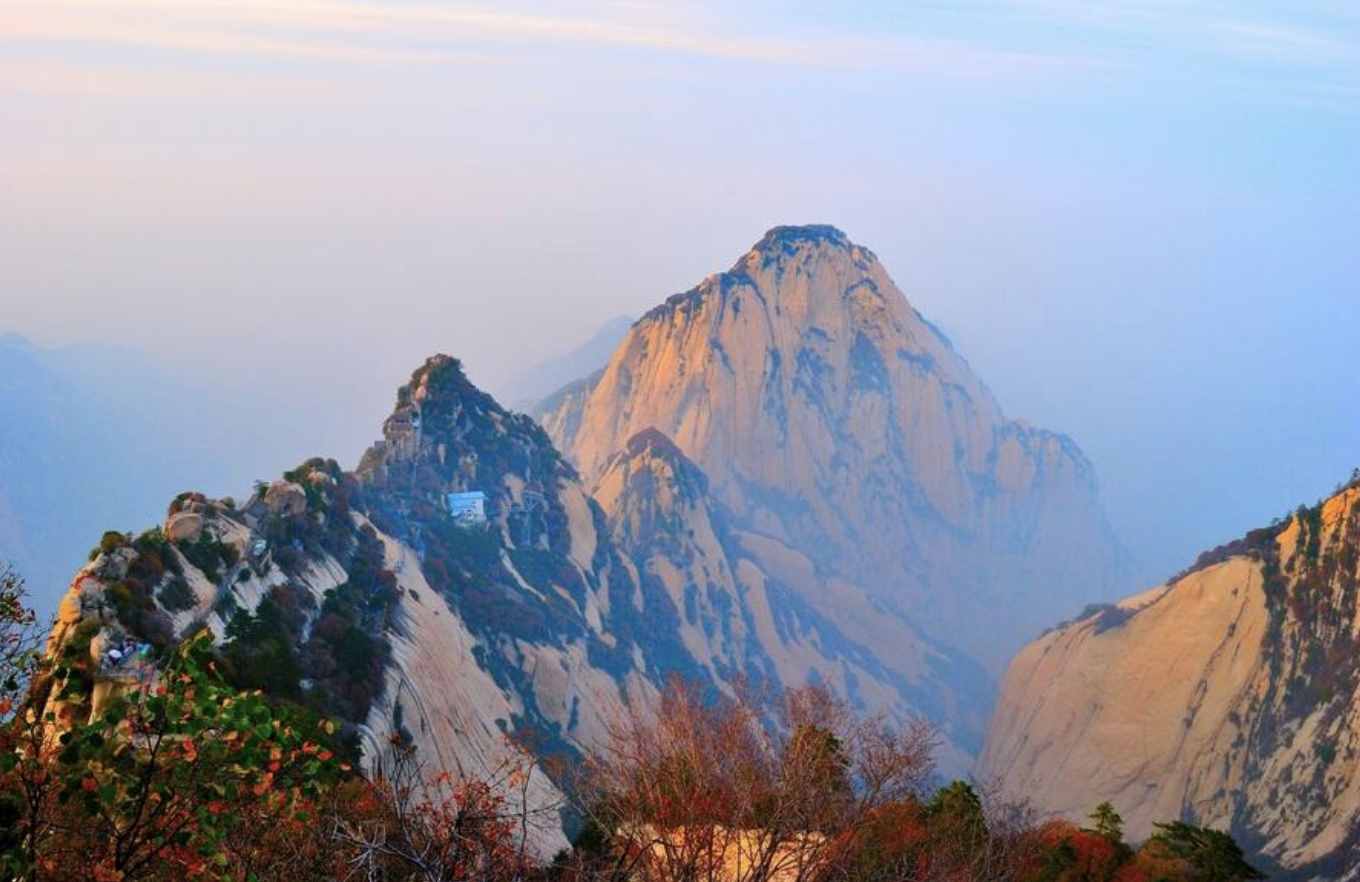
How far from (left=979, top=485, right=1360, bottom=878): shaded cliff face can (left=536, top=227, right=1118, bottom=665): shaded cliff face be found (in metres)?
46.3

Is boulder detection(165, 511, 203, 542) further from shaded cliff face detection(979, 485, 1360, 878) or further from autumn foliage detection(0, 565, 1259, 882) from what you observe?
shaded cliff face detection(979, 485, 1360, 878)

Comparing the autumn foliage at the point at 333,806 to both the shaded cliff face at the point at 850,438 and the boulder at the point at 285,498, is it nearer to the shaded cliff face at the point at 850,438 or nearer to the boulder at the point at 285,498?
the boulder at the point at 285,498

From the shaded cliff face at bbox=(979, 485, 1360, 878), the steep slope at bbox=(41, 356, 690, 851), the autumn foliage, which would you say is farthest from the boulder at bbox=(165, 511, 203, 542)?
the shaded cliff face at bbox=(979, 485, 1360, 878)

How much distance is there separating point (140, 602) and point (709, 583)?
65.2 meters

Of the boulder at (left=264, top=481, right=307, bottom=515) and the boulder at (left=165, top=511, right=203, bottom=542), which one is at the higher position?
the boulder at (left=264, top=481, right=307, bottom=515)

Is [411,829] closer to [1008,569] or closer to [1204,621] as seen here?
[1204,621]

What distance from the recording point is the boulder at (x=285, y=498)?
47.7m

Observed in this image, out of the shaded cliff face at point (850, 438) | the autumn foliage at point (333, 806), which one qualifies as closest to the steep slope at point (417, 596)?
the autumn foliage at point (333, 806)

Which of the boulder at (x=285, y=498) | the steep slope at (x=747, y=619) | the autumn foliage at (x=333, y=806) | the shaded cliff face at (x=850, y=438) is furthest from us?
the shaded cliff face at (x=850, y=438)

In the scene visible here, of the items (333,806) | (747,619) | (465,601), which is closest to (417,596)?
(465,601)

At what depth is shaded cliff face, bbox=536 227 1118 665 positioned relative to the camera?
130750 mm

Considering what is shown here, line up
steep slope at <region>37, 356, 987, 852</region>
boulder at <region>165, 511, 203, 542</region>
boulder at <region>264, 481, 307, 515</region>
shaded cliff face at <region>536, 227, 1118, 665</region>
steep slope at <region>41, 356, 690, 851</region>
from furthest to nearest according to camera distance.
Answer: shaded cliff face at <region>536, 227, 1118, 665</region> < boulder at <region>264, 481, 307, 515</region> < boulder at <region>165, 511, 203, 542</region> < steep slope at <region>37, 356, 987, 852</region> < steep slope at <region>41, 356, 690, 851</region>

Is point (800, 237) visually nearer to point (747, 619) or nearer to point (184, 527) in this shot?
point (747, 619)

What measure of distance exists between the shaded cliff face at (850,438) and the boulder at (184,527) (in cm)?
8674
